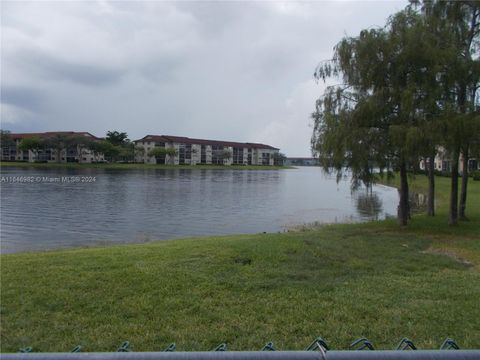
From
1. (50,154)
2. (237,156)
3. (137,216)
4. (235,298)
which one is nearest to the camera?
(235,298)

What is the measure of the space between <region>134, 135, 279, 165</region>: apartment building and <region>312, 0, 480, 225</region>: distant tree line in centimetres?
11365

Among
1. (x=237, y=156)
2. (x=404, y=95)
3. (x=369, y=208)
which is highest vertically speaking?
(x=237, y=156)

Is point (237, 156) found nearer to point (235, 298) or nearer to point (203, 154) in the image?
point (203, 154)

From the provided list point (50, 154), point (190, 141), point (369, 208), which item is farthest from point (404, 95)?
point (190, 141)

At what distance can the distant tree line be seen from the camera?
42.1ft

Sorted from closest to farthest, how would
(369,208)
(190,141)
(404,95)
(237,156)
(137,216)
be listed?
(404,95) → (137,216) → (369,208) → (190,141) → (237,156)

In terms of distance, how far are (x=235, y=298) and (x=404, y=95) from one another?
32.4ft

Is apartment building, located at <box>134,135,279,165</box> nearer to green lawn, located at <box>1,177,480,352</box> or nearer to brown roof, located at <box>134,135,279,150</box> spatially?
brown roof, located at <box>134,135,279,150</box>

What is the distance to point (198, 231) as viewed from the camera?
710 inches

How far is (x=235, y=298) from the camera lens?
5738mm

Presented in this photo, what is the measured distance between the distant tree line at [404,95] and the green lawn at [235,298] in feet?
15.2

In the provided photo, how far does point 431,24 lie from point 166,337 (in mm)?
14269

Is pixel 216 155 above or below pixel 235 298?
Answer: above

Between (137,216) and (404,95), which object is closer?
(404,95)
